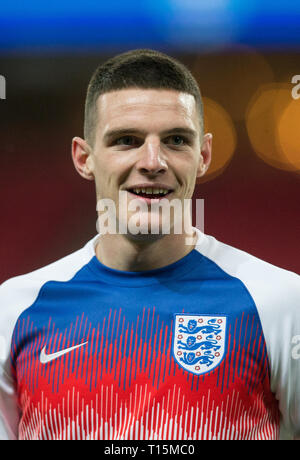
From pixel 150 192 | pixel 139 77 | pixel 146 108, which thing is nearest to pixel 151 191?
pixel 150 192

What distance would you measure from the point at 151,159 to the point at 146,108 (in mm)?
175

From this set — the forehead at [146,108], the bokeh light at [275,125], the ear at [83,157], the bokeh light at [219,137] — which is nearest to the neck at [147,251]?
the ear at [83,157]

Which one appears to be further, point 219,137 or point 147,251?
point 219,137

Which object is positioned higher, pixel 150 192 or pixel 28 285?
pixel 150 192

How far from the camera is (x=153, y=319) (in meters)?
1.63

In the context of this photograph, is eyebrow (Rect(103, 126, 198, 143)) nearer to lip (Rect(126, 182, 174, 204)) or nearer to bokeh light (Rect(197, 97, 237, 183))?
lip (Rect(126, 182, 174, 204))

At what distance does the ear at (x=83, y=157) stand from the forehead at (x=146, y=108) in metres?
0.14

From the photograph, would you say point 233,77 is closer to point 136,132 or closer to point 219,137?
point 219,137

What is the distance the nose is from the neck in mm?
227

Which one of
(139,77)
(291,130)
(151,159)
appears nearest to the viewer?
(151,159)

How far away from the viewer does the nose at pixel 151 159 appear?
1.56m

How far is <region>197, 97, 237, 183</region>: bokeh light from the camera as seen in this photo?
2047 millimetres

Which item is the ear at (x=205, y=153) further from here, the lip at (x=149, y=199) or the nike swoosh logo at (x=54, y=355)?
the nike swoosh logo at (x=54, y=355)

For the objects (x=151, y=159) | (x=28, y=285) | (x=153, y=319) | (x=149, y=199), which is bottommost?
(x=153, y=319)
